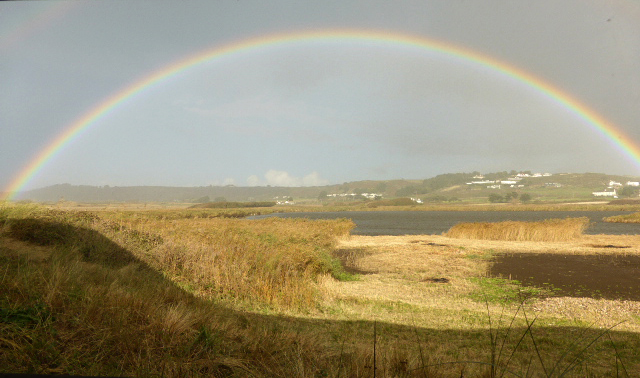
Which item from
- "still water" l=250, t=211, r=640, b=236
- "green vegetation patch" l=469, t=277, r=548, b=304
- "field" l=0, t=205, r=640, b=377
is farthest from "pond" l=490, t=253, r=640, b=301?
"still water" l=250, t=211, r=640, b=236

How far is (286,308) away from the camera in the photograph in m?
9.95

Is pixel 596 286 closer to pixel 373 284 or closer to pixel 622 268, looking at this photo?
pixel 622 268

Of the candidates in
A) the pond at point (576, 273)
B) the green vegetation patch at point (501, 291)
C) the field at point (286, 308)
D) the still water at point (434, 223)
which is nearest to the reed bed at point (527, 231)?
the field at point (286, 308)

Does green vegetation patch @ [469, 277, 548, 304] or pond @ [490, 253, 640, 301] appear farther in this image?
pond @ [490, 253, 640, 301]

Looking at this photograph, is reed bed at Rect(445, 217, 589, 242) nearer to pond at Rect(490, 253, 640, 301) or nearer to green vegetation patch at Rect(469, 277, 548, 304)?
pond at Rect(490, 253, 640, 301)

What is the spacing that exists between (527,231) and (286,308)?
2833 centimetres

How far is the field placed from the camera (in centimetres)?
455

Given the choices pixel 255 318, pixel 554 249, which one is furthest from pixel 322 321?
pixel 554 249

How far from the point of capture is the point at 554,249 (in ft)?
79.5

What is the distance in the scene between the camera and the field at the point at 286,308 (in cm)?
455

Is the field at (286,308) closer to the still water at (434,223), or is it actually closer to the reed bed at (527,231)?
the reed bed at (527,231)

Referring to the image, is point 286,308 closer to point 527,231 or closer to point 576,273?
point 576,273

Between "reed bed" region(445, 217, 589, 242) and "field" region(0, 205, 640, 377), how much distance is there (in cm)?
797

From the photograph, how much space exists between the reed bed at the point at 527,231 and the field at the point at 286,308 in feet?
26.2
